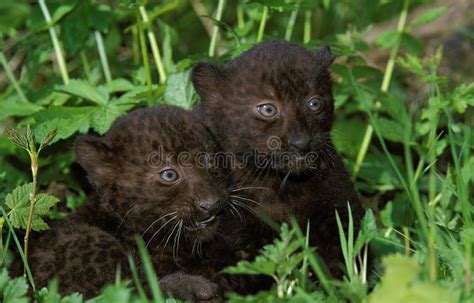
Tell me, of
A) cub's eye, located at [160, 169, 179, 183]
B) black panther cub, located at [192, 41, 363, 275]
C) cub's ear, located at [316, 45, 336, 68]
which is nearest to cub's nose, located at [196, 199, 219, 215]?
cub's eye, located at [160, 169, 179, 183]

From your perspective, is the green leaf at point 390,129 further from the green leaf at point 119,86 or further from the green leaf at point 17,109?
the green leaf at point 17,109

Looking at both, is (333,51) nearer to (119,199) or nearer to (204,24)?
(119,199)

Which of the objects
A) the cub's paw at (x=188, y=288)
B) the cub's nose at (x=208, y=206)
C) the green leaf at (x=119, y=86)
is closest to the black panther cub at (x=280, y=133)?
the cub's nose at (x=208, y=206)

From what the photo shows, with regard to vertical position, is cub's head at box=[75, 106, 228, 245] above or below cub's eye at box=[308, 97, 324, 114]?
below

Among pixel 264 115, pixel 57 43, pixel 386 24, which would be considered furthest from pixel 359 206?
pixel 386 24

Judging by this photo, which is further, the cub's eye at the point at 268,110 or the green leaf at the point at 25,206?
the cub's eye at the point at 268,110

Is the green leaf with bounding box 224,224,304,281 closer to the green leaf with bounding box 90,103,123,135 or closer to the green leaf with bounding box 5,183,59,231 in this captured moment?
the green leaf with bounding box 5,183,59,231

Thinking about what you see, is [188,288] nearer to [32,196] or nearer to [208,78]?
[32,196]
